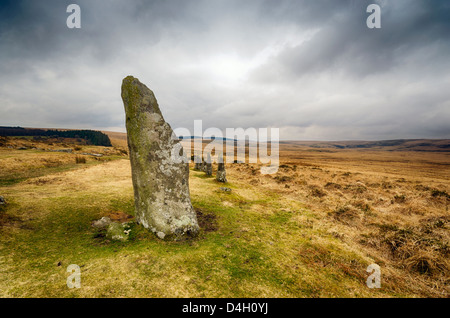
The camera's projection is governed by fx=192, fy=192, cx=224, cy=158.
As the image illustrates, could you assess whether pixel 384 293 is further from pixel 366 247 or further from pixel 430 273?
pixel 366 247

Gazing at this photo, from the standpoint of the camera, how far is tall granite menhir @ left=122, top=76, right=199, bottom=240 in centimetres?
750

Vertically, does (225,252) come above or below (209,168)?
below

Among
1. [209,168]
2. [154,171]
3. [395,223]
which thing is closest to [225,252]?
[154,171]

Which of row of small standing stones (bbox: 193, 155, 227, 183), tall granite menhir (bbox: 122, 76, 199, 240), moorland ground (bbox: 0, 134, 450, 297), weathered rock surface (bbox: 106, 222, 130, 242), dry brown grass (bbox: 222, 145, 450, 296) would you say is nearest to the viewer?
moorland ground (bbox: 0, 134, 450, 297)

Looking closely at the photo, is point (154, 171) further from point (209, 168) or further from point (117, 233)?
point (209, 168)

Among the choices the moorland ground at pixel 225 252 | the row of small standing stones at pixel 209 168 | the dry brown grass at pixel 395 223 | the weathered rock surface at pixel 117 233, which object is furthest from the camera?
the row of small standing stones at pixel 209 168

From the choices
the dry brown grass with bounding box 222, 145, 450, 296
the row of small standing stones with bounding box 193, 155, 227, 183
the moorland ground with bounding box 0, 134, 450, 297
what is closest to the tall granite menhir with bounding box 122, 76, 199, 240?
the moorland ground with bounding box 0, 134, 450, 297

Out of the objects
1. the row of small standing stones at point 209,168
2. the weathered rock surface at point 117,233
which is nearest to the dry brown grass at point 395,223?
the row of small standing stones at point 209,168

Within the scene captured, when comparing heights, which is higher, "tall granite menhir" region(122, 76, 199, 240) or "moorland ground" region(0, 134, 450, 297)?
"tall granite menhir" region(122, 76, 199, 240)

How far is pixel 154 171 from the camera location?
302 inches

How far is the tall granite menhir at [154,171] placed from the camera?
750cm

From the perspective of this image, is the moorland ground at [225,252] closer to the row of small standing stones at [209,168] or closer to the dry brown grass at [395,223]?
the dry brown grass at [395,223]

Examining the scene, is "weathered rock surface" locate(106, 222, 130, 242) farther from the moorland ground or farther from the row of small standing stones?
the row of small standing stones

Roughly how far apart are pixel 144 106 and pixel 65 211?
630 cm
